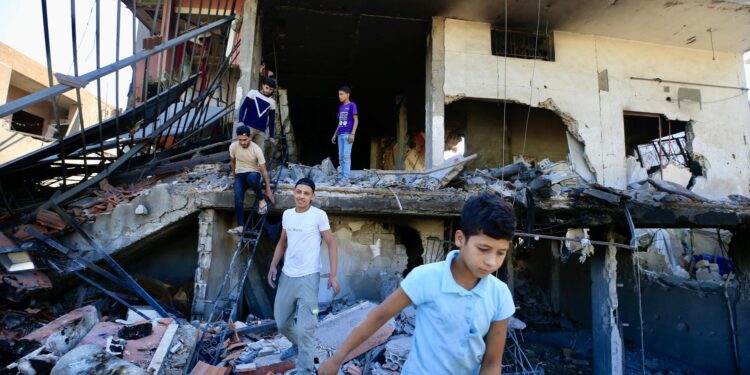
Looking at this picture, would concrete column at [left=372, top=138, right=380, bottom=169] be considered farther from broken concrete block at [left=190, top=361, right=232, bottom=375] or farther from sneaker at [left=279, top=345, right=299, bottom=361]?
broken concrete block at [left=190, top=361, right=232, bottom=375]

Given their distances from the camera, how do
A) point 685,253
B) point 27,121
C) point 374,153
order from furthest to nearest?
point 374,153 < point 27,121 < point 685,253

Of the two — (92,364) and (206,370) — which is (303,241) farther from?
(92,364)

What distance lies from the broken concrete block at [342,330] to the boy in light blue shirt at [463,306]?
11.2ft

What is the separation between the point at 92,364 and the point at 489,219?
370 cm

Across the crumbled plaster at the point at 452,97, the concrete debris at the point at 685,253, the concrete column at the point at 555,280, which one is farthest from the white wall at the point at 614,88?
the concrete column at the point at 555,280

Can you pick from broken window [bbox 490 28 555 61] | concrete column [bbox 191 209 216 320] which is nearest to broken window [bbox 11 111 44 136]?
concrete column [bbox 191 209 216 320]

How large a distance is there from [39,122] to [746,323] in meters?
24.6

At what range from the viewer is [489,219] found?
1.74m

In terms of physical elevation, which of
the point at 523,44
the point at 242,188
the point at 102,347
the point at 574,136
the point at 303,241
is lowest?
the point at 102,347

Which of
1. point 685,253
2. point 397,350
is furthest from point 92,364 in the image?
point 685,253

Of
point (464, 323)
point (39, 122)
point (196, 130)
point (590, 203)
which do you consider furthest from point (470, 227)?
point (39, 122)

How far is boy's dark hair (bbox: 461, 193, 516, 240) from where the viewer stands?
5.69ft

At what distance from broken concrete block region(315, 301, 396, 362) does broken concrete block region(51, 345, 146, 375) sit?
2244mm

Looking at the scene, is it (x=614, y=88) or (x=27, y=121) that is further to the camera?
(x=27, y=121)
